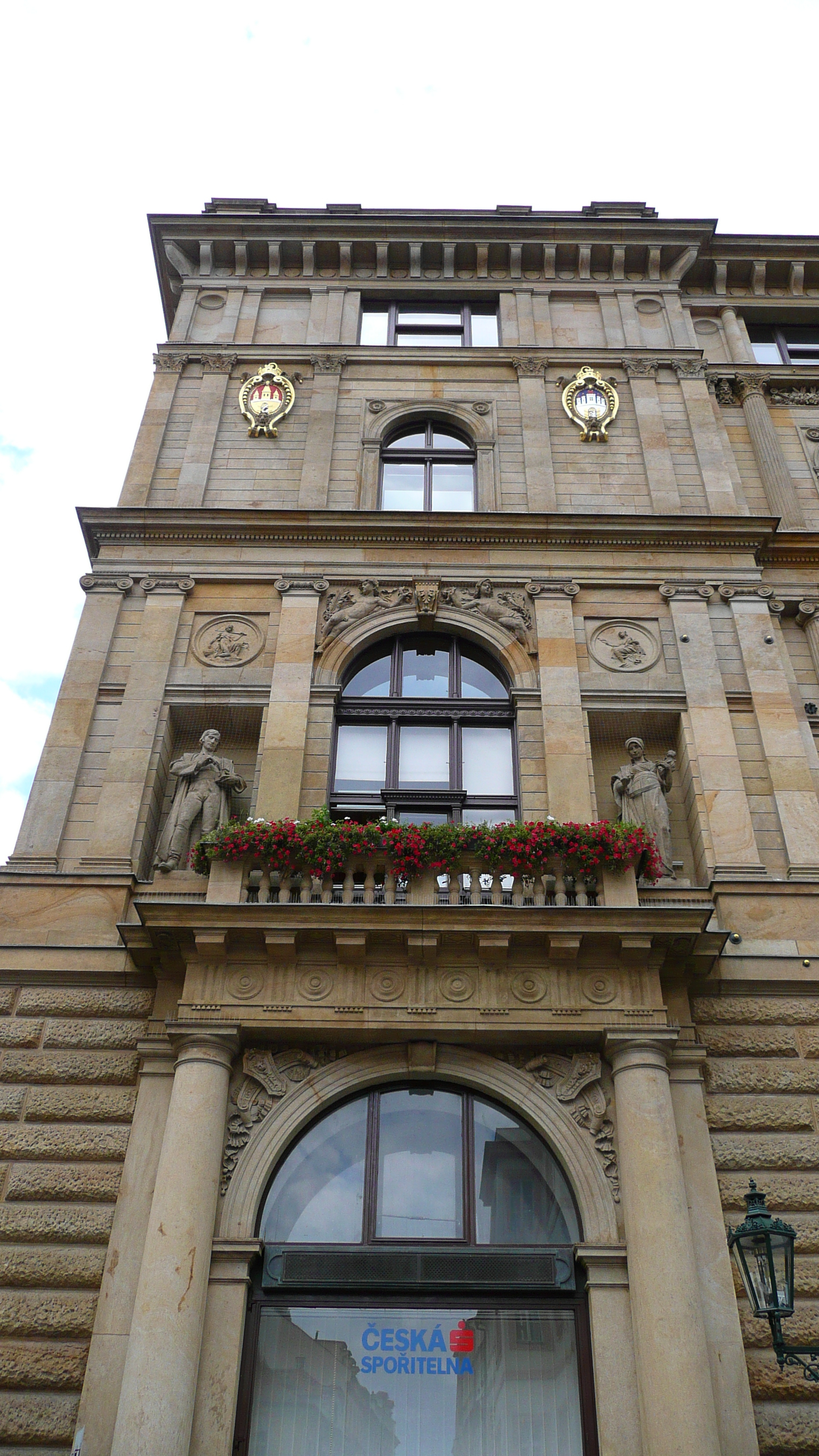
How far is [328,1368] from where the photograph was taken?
12.2m

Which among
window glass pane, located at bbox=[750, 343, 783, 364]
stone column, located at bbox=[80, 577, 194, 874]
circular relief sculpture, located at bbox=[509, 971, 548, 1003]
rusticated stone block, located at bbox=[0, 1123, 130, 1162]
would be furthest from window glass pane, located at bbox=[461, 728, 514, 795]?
window glass pane, located at bbox=[750, 343, 783, 364]

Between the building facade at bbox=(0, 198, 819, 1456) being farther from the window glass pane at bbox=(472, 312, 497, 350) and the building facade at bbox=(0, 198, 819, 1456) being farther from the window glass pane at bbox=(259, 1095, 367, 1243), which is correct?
the window glass pane at bbox=(472, 312, 497, 350)

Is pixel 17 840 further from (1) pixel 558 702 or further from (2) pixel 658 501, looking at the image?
(2) pixel 658 501

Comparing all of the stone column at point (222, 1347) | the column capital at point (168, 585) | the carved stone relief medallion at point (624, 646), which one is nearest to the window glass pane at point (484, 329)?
the carved stone relief medallion at point (624, 646)

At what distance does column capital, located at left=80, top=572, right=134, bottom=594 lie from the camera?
19094 millimetres

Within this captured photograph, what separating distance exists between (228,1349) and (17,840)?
7445mm

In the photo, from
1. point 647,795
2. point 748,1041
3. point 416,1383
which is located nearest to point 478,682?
point 647,795

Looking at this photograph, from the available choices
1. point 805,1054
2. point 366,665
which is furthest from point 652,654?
point 805,1054

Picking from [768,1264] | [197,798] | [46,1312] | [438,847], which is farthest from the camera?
[197,798]

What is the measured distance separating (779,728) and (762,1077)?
5745 millimetres

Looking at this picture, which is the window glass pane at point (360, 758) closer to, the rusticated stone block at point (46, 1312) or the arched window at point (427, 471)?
the arched window at point (427, 471)

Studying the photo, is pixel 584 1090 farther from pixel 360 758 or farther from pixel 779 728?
pixel 779 728

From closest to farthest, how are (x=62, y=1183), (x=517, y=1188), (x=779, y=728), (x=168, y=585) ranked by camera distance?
(x=62, y=1183), (x=517, y=1188), (x=779, y=728), (x=168, y=585)

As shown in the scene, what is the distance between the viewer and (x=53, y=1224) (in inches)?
501
